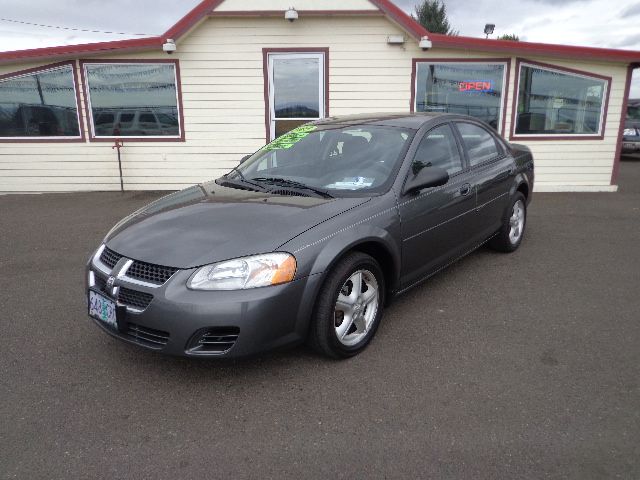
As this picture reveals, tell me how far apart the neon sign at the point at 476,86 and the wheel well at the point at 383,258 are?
676 centimetres

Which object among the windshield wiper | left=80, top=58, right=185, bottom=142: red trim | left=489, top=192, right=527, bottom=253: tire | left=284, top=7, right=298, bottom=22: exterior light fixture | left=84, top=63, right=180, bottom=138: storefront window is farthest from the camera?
left=84, top=63, right=180, bottom=138: storefront window

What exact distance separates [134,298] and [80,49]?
7525 mm

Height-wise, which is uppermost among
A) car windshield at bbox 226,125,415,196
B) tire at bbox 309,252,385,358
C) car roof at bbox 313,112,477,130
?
car roof at bbox 313,112,477,130

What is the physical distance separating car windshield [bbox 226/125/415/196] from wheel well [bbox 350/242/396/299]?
402 millimetres

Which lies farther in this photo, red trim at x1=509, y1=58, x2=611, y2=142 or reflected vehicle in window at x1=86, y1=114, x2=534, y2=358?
red trim at x1=509, y1=58, x2=611, y2=142

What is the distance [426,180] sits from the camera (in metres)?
3.42

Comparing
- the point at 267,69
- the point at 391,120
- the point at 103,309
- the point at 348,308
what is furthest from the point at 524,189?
the point at 267,69

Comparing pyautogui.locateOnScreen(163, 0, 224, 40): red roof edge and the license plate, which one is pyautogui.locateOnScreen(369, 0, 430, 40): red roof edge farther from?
→ the license plate

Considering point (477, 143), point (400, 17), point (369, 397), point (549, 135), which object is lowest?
point (369, 397)

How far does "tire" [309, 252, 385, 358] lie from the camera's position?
2.88m

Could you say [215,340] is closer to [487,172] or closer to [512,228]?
[487,172]

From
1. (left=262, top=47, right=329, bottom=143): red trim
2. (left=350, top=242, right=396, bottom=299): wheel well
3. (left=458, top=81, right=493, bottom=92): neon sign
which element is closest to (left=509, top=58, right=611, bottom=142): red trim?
(left=458, top=81, right=493, bottom=92): neon sign

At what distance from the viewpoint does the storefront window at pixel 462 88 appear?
8.87m

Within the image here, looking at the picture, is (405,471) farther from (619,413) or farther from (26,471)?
(26,471)
